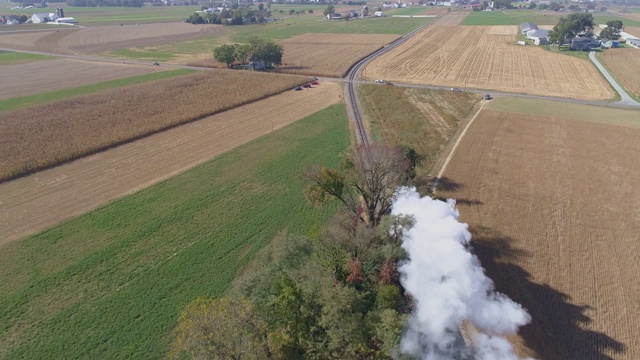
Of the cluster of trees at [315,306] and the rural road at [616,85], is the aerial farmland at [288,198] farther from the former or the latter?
the rural road at [616,85]

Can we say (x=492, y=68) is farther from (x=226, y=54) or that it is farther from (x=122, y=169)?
(x=122, y=169)

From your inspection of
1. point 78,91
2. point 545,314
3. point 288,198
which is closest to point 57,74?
point 78,91

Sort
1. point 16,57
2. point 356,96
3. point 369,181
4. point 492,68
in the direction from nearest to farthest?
point 369,181
point 356,96
point 492,68
point 16,57

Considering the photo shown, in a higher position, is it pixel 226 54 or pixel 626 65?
pixel 226 54

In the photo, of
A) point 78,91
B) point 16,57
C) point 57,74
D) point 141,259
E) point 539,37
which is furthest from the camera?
point 539,37

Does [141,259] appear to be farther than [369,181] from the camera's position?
No

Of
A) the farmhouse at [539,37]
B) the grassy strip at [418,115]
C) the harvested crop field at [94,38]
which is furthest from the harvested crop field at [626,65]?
the harvested crop field at [94,38]

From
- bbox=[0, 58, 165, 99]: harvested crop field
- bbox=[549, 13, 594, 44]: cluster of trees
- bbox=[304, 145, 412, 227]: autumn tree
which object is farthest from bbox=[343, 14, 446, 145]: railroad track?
bbox=[0, 58, 165, 99]: harvested crop field

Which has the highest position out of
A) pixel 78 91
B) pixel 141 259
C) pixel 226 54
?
pixel 226 54
